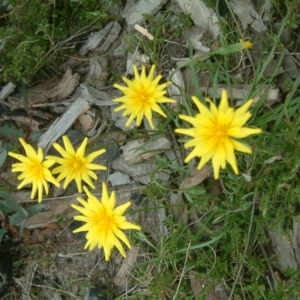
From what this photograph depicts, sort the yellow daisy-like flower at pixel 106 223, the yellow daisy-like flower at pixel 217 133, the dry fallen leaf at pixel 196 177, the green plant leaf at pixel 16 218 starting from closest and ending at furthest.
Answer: the yellow daisy-like flower at pixel 217 133 → the yellow daisy-like flower at pixel 106 223 → the dry fallen leaf at pixel 196 177 → the green plant leaf at pixel 16 218

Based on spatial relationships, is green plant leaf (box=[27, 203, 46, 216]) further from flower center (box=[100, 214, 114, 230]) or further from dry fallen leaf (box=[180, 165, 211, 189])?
dry fallen leaf (box=[180, 165, 211, 189])

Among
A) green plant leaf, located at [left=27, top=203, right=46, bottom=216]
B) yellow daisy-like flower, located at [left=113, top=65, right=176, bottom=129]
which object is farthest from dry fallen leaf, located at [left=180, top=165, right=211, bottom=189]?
green plant leaf, located at [left=27, top=203, right=46, bottom=216]

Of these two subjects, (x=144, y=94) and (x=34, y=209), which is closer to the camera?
(x=144, y=94)

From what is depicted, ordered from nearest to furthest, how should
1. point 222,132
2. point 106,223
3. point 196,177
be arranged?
1. point 222,132
2. point 106,223
3. point 196,177

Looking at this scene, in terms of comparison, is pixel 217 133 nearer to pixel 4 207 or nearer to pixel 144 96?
pixel 144 96

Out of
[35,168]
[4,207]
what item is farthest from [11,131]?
[35,168]

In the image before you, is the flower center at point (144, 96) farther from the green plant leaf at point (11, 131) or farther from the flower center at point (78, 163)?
the green plant leaf at point (11, 131)

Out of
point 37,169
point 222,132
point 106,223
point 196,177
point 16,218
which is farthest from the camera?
point 16,218

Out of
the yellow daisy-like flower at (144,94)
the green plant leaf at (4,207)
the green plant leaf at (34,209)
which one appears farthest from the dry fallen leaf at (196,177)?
the green plant leaf at (4,207)

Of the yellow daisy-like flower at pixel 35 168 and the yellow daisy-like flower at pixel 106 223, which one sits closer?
the yellow daisy-like flower at pixel 106 223
